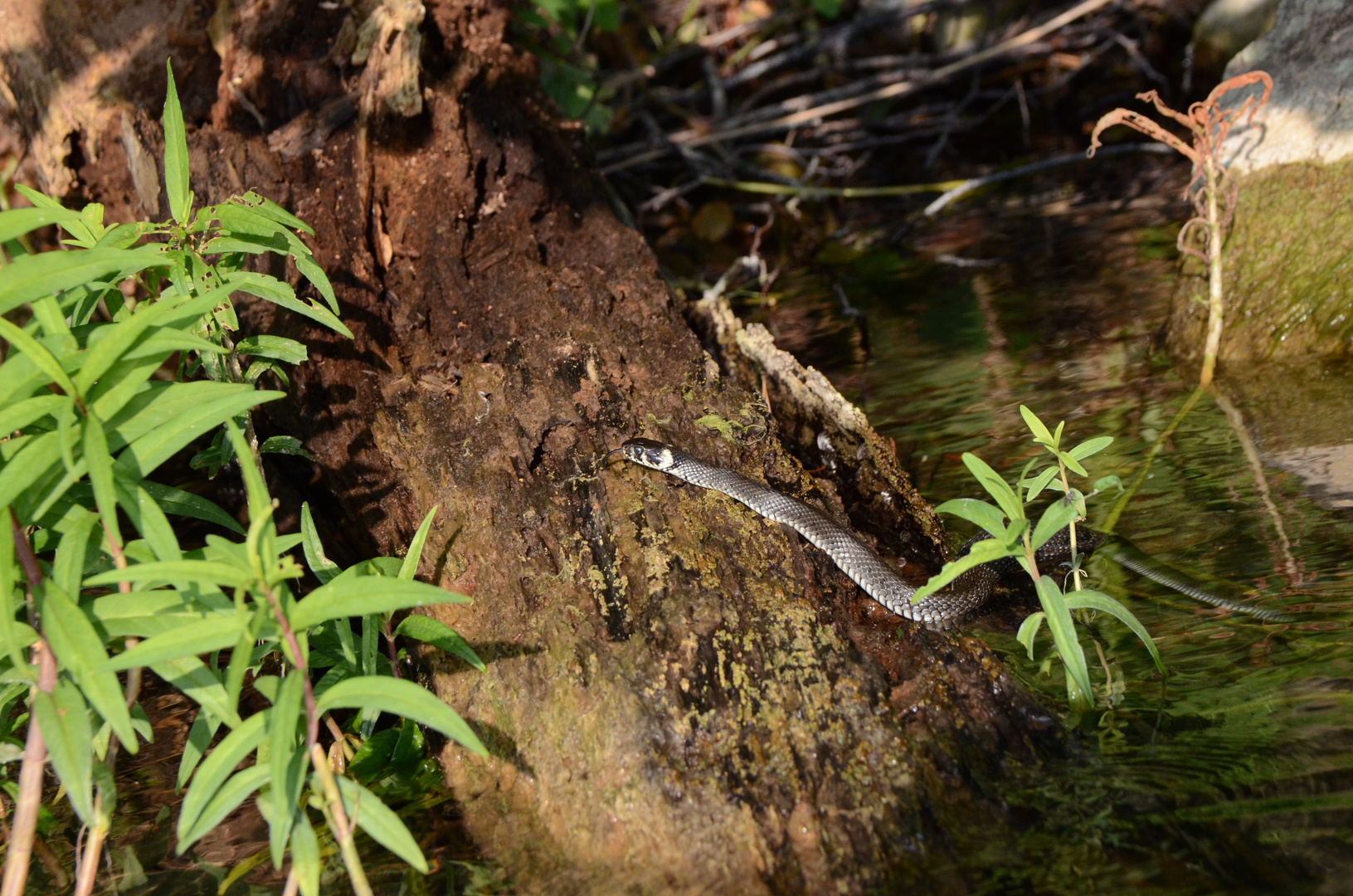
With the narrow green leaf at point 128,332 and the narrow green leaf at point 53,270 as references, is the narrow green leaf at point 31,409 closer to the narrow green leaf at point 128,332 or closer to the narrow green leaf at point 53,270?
the narrow green leaf at point 128,332

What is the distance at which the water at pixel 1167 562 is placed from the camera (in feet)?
8.57

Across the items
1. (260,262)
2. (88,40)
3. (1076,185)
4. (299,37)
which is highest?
(88,40)

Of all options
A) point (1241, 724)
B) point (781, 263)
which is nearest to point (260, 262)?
point (1241, 724)

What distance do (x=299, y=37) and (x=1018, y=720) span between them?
16.9 feet

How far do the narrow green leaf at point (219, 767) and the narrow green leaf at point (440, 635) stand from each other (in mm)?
684

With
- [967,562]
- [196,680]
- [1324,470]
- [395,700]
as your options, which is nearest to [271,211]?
[196,680]

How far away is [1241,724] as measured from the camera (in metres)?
3.03

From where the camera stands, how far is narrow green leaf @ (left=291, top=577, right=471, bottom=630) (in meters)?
2.38

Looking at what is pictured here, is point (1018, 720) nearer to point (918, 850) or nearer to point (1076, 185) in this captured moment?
point (918, 850)

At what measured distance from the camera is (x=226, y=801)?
2.35 meters

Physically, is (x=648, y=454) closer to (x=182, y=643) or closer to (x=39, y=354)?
(x=182, y=643)

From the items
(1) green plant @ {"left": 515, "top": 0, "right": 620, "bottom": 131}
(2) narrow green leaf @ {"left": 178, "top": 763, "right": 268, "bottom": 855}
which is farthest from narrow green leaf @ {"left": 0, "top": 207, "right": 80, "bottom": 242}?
(1) green plant @ {"left": 515, "top": 0, "right": 620, "bottom": 131}

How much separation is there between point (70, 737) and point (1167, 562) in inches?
160

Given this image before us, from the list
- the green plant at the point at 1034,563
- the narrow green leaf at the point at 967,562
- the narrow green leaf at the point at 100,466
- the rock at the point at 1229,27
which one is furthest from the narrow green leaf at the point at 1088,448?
the rock at the point at 1229,27
